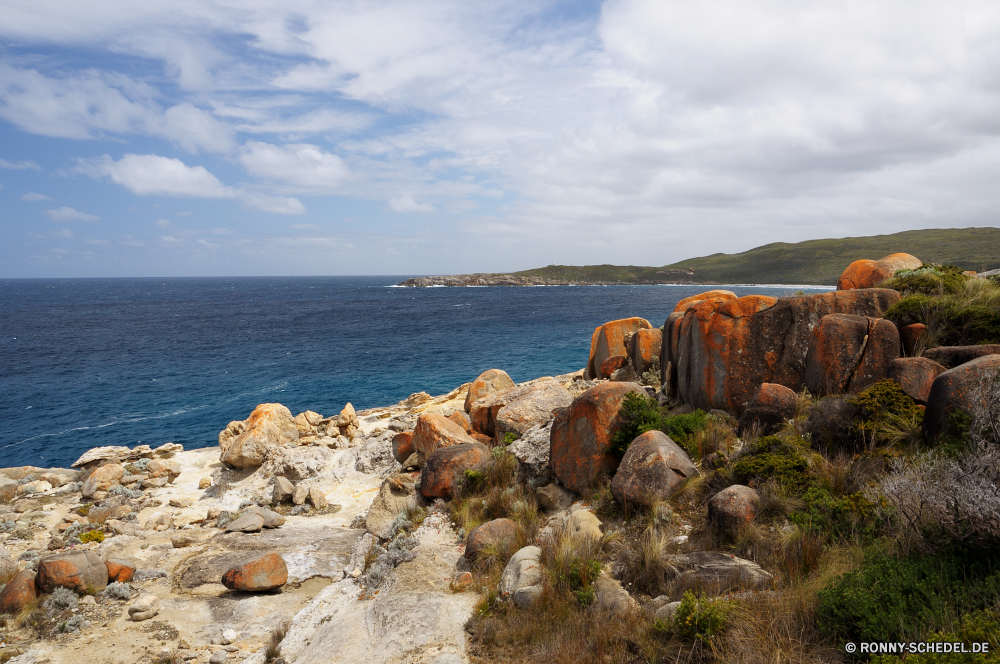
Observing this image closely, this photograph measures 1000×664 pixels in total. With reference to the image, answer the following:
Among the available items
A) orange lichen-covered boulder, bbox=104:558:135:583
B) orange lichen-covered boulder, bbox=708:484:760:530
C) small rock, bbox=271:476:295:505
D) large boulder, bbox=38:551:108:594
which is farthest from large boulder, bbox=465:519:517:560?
small rock, bbox=271:476:295:505

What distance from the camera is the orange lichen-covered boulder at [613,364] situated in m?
22.4

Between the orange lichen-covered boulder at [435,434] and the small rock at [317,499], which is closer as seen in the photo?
the orange lichen-covered boulder at [435,434]

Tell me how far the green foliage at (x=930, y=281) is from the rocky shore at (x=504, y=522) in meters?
0.79

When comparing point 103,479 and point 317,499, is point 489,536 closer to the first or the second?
point 317,499

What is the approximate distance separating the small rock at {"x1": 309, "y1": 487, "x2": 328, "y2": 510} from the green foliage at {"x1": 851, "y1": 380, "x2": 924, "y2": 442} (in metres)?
15.0

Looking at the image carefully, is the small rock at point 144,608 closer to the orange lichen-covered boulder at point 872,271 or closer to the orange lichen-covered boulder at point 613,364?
the orange lichen-covered boulder at point 613,364

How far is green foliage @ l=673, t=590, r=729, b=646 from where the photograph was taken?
6.09 meters

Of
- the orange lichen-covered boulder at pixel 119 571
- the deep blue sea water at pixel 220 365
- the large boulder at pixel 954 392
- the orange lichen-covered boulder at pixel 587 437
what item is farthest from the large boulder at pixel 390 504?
the deep blue sea water at pixel 220 365

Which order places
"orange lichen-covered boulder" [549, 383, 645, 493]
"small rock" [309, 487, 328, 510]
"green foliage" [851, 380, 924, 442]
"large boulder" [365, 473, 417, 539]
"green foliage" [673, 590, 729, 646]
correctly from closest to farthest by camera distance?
"green foliage" [673, 590, 729, 646], "green foliage" [851, 380, 924, 442], "orange lichen-covered boulder" [549, 383, 645, 493], "large boulder" [365, 473, 417, 539], "small rock" [309, 487, 328, 510]

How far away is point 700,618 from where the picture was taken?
20.5 feet

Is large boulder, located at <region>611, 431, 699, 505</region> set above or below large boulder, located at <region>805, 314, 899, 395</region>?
below

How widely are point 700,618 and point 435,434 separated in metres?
11.3

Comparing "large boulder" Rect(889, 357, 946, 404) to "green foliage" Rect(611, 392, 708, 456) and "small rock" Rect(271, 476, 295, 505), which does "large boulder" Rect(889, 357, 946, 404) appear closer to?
"green foliage" Rect(611, 392, 708, 456)

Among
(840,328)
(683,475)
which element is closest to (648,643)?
(683,475)
